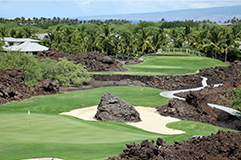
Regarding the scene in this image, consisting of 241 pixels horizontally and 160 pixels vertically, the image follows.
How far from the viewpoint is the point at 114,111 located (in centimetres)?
2100

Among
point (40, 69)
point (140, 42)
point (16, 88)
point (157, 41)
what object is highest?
point (157, 41)

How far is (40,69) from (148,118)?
19.0 m

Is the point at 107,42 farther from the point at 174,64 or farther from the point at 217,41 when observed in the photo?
the point at 217,41

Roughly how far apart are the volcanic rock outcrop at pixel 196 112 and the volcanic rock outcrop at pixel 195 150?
13940 millimetres

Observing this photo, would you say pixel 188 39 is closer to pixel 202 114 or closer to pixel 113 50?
pixel 113 50

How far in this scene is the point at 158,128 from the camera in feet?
61.8

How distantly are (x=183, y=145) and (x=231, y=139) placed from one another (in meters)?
1.42

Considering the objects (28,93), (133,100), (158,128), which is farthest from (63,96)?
(158,128)

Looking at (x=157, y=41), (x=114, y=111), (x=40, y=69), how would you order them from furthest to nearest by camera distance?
(x=157, y=41) < (x=40, y=69) < (x=114, y=111)

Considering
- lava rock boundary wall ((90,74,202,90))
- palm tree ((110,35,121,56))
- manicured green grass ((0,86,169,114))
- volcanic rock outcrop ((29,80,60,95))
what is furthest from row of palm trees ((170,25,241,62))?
volcanic rock outcrop ((29,80,60,95))

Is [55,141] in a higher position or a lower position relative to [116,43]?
lower

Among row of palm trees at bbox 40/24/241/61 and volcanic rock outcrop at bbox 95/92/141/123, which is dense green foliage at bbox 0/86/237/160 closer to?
volcanic rock outcrop at bbox 95/92/141/123

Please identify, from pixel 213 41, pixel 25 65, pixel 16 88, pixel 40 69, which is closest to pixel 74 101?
pixel 16 88

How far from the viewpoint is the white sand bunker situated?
60.6 feet
